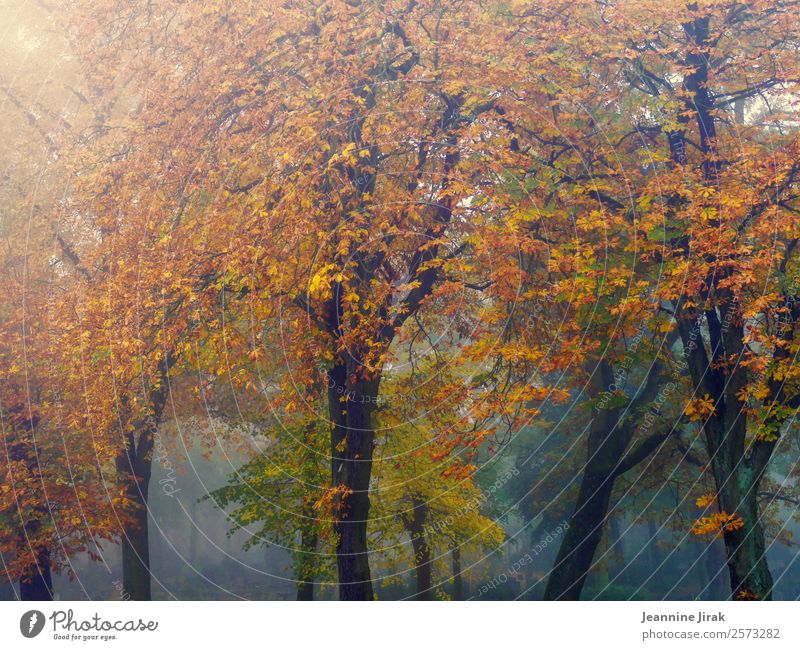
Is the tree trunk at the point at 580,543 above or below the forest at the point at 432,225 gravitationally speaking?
below

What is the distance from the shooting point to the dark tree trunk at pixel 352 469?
16.2 m

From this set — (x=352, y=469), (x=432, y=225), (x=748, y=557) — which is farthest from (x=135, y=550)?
(x=748, y=557)

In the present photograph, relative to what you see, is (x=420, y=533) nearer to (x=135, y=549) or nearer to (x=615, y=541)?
(x=135, y=549)

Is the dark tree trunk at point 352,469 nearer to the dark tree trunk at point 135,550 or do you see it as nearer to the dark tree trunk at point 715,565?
the dark tree trunk at point 135,550

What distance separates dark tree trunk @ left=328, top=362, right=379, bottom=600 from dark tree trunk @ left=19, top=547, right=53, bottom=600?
364 inches

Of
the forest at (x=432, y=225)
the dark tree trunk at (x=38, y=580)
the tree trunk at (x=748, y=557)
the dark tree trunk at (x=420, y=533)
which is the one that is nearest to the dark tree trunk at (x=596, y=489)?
the forest at (x=432, y=225)

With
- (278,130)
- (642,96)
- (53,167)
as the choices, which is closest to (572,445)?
(642,96)

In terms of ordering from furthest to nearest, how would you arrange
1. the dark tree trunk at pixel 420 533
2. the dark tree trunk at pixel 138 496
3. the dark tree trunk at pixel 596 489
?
the dark tree trunk at pixel 420 533 → the dark tree trunk at pixel 138 496 → the dark tree trunk at pixel 596 489

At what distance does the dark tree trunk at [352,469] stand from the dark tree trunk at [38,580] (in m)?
9.25

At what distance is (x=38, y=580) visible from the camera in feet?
68.5

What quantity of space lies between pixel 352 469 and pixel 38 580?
1064 cm

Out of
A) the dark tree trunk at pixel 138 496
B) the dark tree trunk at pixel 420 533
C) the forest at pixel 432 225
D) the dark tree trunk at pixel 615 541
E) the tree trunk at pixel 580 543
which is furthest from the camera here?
the dark tree trunk at pixel 615 541

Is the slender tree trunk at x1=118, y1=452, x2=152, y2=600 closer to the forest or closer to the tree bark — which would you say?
the tree bark

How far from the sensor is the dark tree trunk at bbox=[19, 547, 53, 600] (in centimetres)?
2047
